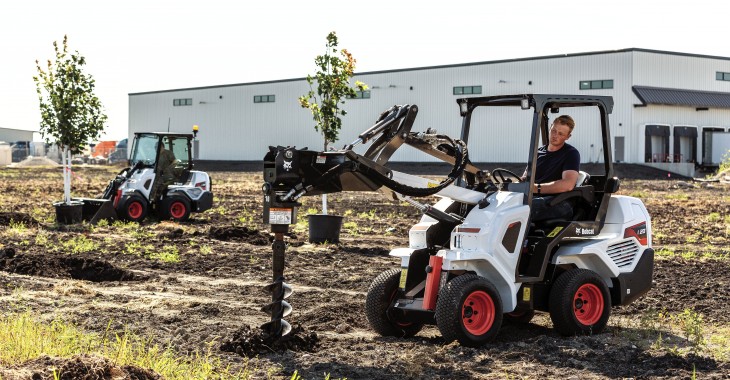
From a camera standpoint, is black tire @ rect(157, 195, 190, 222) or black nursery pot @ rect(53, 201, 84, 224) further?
black tire @ rect(157, 195, 190, 222)

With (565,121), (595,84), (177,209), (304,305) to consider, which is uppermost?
(595,84)

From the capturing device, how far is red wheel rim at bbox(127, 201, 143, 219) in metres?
21.3

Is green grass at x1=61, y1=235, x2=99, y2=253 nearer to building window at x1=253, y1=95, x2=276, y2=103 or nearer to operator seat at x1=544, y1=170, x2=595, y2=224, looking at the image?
operator seat at x1=544, y1=170, x2=595, y2=224

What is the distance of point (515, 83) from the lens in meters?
55.8

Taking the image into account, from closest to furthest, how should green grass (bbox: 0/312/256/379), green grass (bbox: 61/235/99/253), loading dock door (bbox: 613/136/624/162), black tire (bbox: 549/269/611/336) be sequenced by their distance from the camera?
green grass (bbox: 0/312/256/379), black tire (bbox: 549/269/611/336), green grass (bbox: 61/235/99/253), loading dock door (bbox: 613/136/624/162)

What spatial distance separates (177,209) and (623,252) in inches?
586

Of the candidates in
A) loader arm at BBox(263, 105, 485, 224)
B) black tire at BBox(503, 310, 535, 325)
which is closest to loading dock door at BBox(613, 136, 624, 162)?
black tire at BBox(503, 310, 535, 325)

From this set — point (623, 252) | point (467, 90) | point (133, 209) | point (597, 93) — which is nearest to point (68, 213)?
point (133, 209)

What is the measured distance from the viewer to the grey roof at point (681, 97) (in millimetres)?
50375

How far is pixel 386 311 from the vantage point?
8484 mm

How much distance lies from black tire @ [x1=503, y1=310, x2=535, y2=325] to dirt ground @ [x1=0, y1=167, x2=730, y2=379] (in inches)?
3.5

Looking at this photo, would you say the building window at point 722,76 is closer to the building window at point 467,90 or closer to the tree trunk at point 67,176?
A: the building window at point 467,90

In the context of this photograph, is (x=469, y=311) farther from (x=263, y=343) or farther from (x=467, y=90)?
(x=467, y=90)

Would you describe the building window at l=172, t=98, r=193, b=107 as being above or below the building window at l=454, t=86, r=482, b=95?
above
